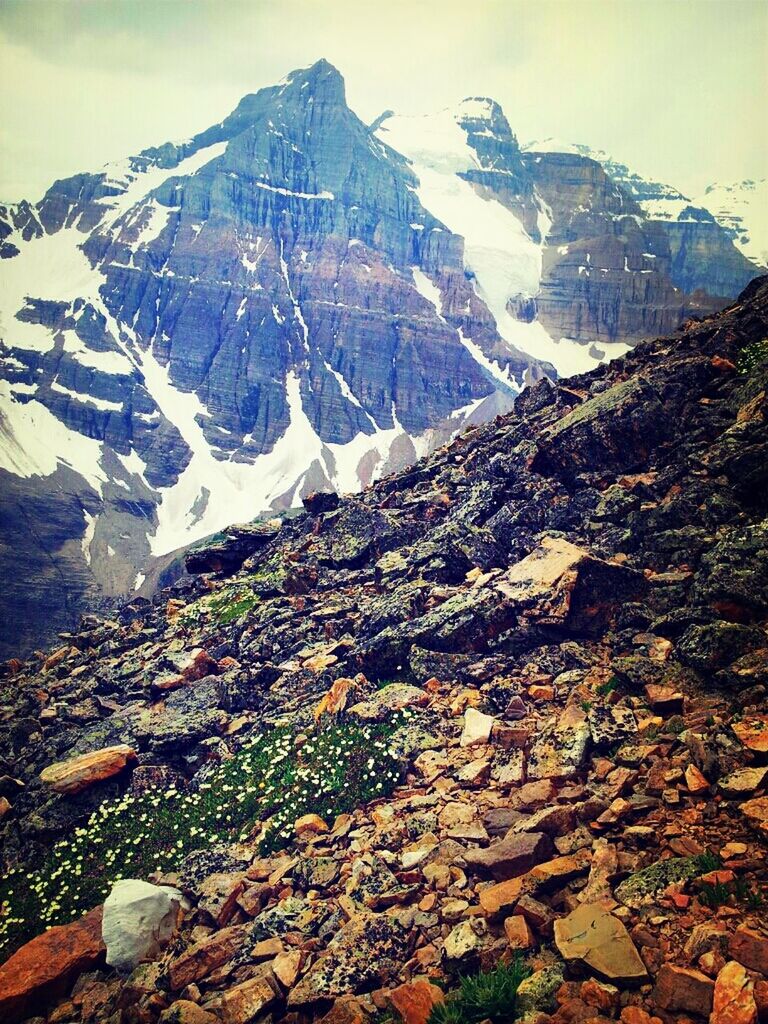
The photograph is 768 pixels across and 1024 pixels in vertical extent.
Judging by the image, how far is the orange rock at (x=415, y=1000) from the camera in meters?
9.38

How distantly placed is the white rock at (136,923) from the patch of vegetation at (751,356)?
72.0ft

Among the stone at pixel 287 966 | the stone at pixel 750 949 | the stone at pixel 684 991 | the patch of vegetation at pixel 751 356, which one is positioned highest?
the patch of vegetation at pixel 751 356

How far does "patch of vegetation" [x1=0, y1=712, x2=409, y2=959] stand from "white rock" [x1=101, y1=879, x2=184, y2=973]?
7.03 ft

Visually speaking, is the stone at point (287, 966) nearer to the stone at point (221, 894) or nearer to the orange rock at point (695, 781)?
the stone at point (221, 894)

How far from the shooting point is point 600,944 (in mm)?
8859

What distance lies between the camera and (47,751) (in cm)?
2347

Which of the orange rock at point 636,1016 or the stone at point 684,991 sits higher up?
the stone at point 684,991

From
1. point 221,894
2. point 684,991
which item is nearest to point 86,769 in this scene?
point 221,894

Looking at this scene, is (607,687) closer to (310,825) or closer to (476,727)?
(476,727)

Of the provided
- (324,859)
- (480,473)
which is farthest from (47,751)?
(480,473)

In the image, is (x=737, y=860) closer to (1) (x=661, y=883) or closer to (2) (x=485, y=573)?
(1) (x=661, y=883)

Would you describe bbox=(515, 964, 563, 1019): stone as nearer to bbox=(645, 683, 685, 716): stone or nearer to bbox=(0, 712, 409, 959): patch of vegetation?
bbox=(645, 683, 685, 716): stone

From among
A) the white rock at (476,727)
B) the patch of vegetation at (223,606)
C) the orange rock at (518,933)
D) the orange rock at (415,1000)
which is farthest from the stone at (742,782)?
the patch of vegetation at (223,606)

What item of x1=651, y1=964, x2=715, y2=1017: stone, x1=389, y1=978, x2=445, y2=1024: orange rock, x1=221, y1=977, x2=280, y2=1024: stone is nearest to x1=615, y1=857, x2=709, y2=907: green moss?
x1=651, y1=964, x2=715, y2=1017: stone
